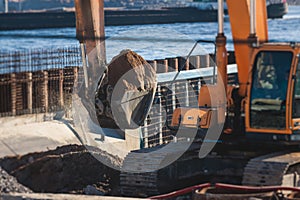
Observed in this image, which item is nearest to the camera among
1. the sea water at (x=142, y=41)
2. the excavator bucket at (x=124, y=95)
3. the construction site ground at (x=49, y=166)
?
the construction site ground at (x=49, y=166)

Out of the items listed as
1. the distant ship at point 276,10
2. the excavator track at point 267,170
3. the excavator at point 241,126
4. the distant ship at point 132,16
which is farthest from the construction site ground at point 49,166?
the distant ship at point 276,10

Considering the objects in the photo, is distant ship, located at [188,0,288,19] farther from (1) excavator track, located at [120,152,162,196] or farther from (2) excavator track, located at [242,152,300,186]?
(2) excavator track, located at [242,152,300,186]

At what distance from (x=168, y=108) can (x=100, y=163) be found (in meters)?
3.82

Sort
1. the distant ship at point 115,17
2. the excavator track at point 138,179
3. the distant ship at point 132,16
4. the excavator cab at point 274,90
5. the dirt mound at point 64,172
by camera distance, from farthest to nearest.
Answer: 1. the distant ship at point 132,16
2. the distant ship at point 115,17
3. the dirt mound at point 64,172
4. the excavator track at point 138,179
5. the excavator cab at point 274,90

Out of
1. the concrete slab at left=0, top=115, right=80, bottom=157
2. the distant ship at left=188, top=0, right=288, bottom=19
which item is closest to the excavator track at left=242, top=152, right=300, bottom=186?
the concrete slab at left=0, top=115, right=80, bottom=157

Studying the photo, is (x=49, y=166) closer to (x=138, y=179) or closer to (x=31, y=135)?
(x=31, y=135)

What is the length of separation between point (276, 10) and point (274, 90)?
4986 cm

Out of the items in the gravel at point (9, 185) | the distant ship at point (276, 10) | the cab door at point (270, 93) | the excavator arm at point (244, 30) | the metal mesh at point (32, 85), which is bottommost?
the distant ship at point (276, 10)

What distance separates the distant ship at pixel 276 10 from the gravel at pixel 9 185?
48560 mm

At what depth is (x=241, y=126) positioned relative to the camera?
13.0m

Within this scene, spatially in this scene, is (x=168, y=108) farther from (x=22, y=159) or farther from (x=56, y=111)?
(x=22, y=159)

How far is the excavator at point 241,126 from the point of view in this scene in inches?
484

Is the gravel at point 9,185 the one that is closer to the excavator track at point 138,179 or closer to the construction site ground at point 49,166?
the construction site ground at point 49,166

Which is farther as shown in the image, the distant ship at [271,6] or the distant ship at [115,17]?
the distant ship at [271,6]
